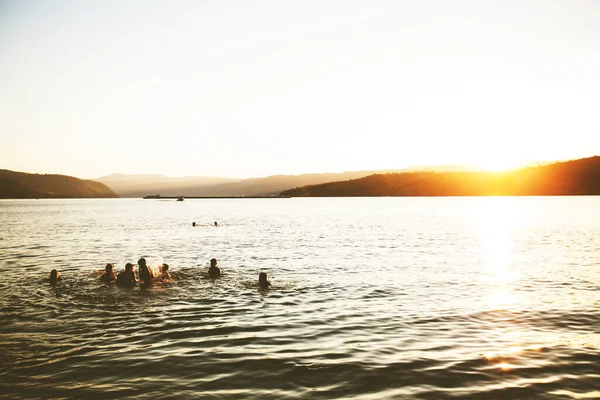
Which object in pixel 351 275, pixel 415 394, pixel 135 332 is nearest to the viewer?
pixel 415 394

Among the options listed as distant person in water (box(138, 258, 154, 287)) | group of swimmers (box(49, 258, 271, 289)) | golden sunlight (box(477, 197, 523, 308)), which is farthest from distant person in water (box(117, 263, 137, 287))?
golden sunlight (box(477, 197, 523, 308))

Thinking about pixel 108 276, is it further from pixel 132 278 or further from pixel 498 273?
pixel 498 273

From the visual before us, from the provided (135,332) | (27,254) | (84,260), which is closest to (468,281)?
(135,332)

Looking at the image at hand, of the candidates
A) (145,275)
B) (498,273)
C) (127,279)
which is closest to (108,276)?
(127,279)

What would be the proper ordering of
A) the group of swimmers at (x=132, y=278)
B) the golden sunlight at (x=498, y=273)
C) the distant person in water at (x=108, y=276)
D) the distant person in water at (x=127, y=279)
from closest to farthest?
A: the golden sunlight at (x=498, y=273) → the group of swimmers at (x=132, y=278) → the distant person in water at (x=127, y=279) → the distant person in water at (x=108, y=276)

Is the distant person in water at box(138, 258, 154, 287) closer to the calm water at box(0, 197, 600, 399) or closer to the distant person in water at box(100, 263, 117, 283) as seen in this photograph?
the calm water at box(0, 197, 600, 399)

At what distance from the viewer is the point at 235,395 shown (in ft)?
39.2

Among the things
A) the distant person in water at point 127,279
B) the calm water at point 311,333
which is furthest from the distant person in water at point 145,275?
the calm water at point 311,333

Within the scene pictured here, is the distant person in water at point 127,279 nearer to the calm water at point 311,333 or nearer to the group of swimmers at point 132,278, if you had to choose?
the group of swimmers at point 132,278

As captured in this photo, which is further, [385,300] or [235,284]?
[235,284]

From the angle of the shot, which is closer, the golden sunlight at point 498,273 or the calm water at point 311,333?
the calm water at point 311,333

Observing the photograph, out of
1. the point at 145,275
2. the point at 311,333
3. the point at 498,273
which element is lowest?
the point at 498,273

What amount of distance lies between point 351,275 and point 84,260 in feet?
84.6

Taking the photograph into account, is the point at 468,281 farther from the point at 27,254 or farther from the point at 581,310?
the point at 27,254
